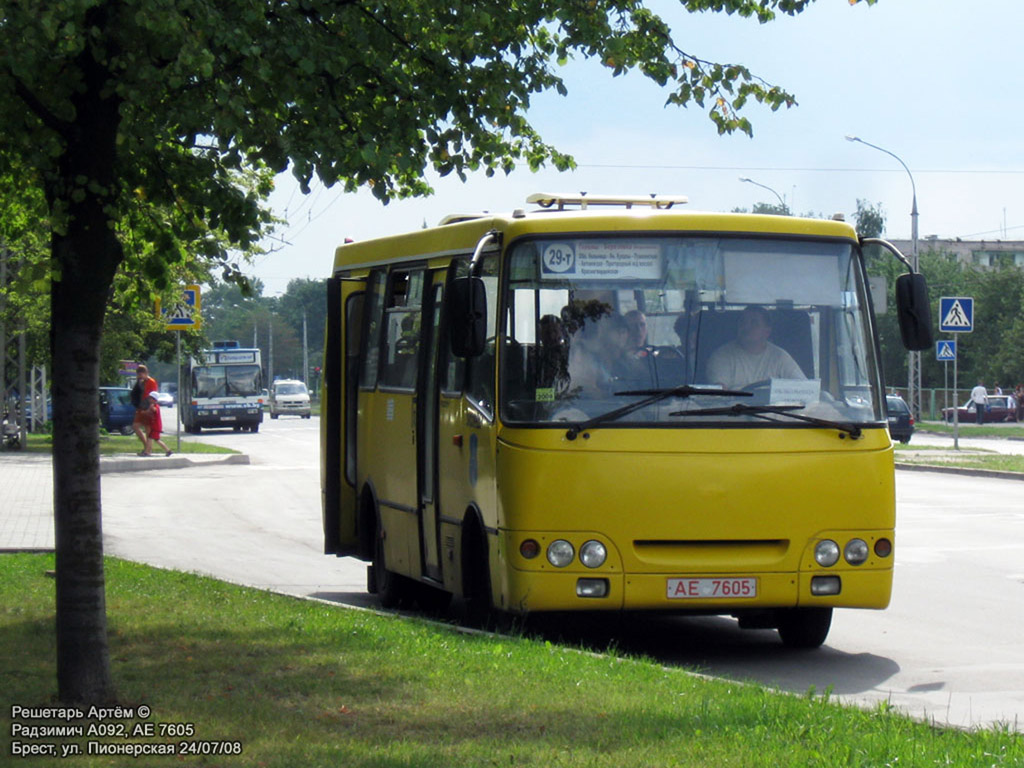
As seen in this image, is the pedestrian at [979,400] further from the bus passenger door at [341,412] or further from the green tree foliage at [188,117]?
the green tree foliage at [188,117]

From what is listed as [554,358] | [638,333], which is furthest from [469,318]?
[638,333]

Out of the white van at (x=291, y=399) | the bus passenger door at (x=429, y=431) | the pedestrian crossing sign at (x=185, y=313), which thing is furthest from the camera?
the white van at (x=291, y=399)

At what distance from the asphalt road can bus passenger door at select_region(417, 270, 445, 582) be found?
3.60 feet

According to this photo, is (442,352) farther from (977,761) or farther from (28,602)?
(977,761)

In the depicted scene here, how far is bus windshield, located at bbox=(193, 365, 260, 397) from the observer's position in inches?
2408

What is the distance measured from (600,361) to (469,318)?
83 centimetres

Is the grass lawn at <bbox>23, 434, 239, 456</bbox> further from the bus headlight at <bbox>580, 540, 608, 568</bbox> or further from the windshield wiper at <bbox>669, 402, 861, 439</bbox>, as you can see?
the windshield wiper at <bbox>669, 402, 861, 439</bbox>

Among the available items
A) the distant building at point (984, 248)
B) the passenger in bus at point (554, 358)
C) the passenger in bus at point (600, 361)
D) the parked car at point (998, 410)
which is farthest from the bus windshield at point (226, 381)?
the distant building at point (984, 248)

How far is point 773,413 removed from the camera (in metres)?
9.82

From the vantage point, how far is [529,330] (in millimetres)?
9898

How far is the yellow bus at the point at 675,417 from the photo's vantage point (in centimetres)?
959

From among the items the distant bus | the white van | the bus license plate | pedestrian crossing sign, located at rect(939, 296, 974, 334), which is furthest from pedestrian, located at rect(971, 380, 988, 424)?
the bus license plate

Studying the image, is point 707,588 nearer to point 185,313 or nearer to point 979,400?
point 185,313

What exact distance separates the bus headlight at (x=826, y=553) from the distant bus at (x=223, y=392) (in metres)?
50.9
